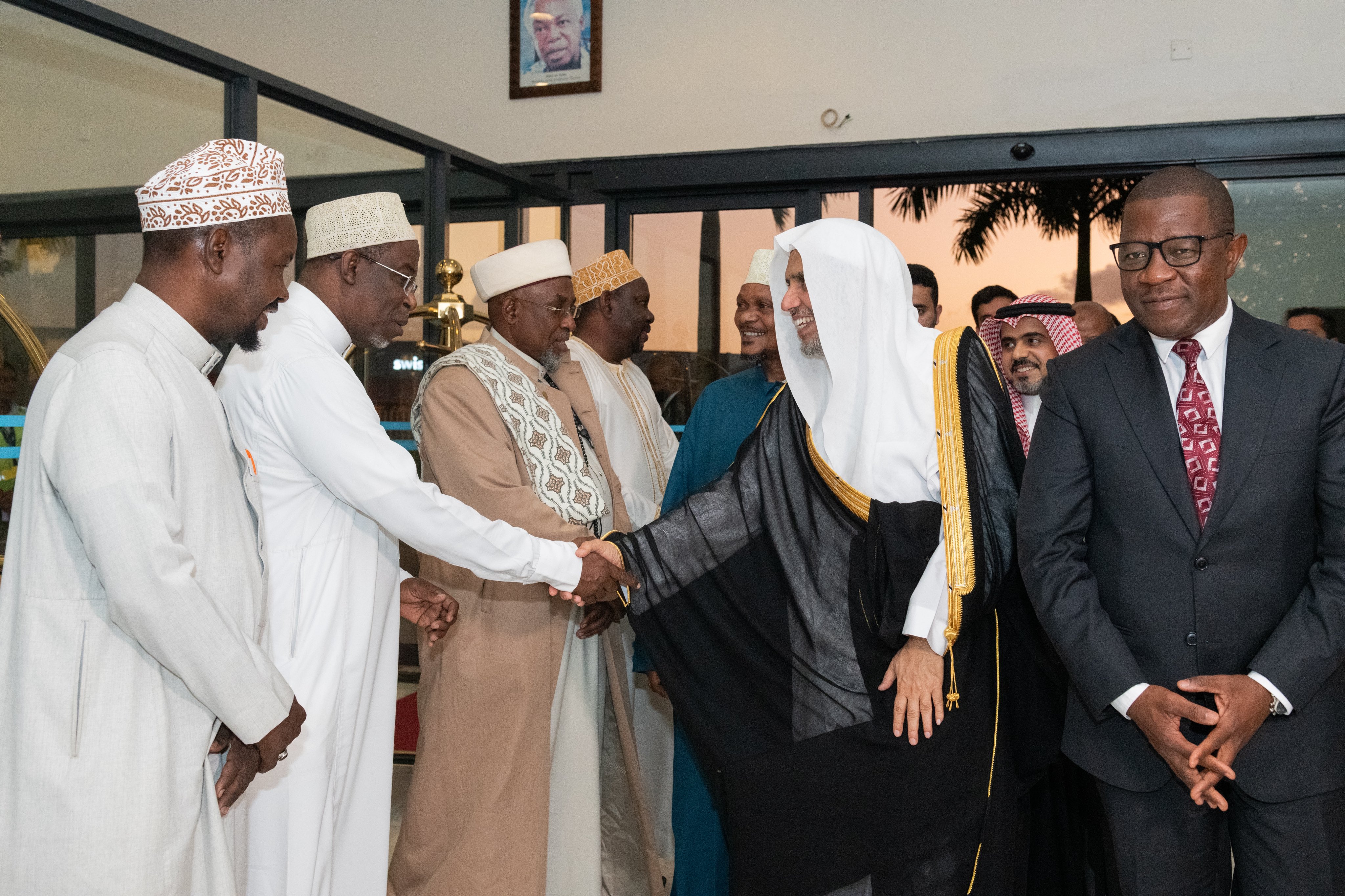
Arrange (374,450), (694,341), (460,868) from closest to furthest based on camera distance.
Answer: (374,450) < (460,868) < (694,341)

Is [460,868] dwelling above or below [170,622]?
below

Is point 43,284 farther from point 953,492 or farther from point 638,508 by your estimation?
point 953,492

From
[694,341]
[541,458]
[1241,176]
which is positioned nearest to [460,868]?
[541,458]

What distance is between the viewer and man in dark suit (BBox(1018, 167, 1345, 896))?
196cm

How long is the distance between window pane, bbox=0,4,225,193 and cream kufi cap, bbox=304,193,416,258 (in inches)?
35.5

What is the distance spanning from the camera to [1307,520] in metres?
2.01

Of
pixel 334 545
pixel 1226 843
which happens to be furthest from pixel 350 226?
pixel 1226 843

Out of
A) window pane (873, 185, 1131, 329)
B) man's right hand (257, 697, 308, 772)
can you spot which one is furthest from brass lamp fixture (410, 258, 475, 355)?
man's right hand (257, 697, 308, 772)

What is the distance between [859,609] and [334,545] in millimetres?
1194

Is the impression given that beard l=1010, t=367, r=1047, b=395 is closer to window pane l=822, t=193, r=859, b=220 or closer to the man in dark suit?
the man in dark suit

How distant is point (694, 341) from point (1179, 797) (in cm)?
417

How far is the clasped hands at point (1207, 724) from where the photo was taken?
6.37ft

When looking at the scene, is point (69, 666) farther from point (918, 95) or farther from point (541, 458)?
point (918, 95)

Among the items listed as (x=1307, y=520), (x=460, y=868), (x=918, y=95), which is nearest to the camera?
(x=1307, y=520)
